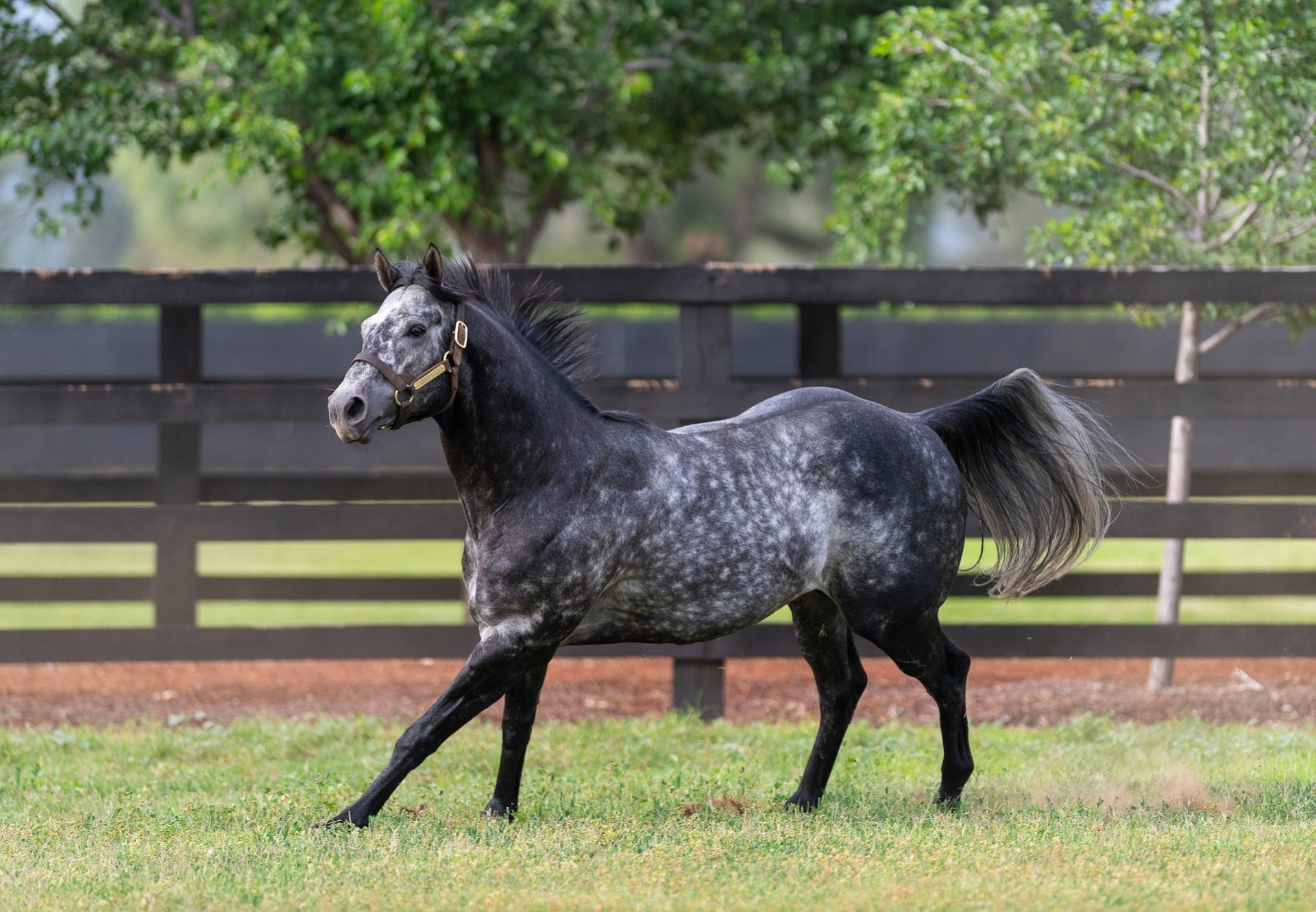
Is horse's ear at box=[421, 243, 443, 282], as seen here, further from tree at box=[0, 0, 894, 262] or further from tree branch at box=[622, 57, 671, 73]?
tree branch at box=[622, 57, 671, 73]

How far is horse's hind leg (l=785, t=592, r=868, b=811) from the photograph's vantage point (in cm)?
460

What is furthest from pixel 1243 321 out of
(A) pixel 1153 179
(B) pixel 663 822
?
(B) pixel 663 822

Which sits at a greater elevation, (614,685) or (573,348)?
(573,348)

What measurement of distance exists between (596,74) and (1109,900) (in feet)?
18.9

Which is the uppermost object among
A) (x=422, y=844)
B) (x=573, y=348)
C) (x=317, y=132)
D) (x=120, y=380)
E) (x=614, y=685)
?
(x=317, y=132)

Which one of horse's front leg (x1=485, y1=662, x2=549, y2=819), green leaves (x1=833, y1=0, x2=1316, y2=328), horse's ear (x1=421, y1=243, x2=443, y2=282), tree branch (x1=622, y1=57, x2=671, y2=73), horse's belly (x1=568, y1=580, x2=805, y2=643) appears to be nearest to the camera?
horse's ear (x1=421, y1=243, x2=443, y2=282)

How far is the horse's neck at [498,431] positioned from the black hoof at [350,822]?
3.06 feet

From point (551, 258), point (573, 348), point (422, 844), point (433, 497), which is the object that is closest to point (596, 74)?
point (433, 497)

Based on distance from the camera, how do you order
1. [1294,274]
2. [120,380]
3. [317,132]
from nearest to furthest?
[1294,274], [317,132], [120,380]

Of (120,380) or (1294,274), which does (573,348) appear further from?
(120,380)

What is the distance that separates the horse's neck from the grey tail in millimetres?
1425

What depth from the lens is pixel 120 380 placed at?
9.65 metres

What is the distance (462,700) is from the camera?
4023 mm

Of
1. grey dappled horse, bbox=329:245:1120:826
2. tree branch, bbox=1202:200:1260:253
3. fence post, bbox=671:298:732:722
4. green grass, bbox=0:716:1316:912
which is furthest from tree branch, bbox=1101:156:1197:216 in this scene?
green grass, bbox=0:716:1316:912
